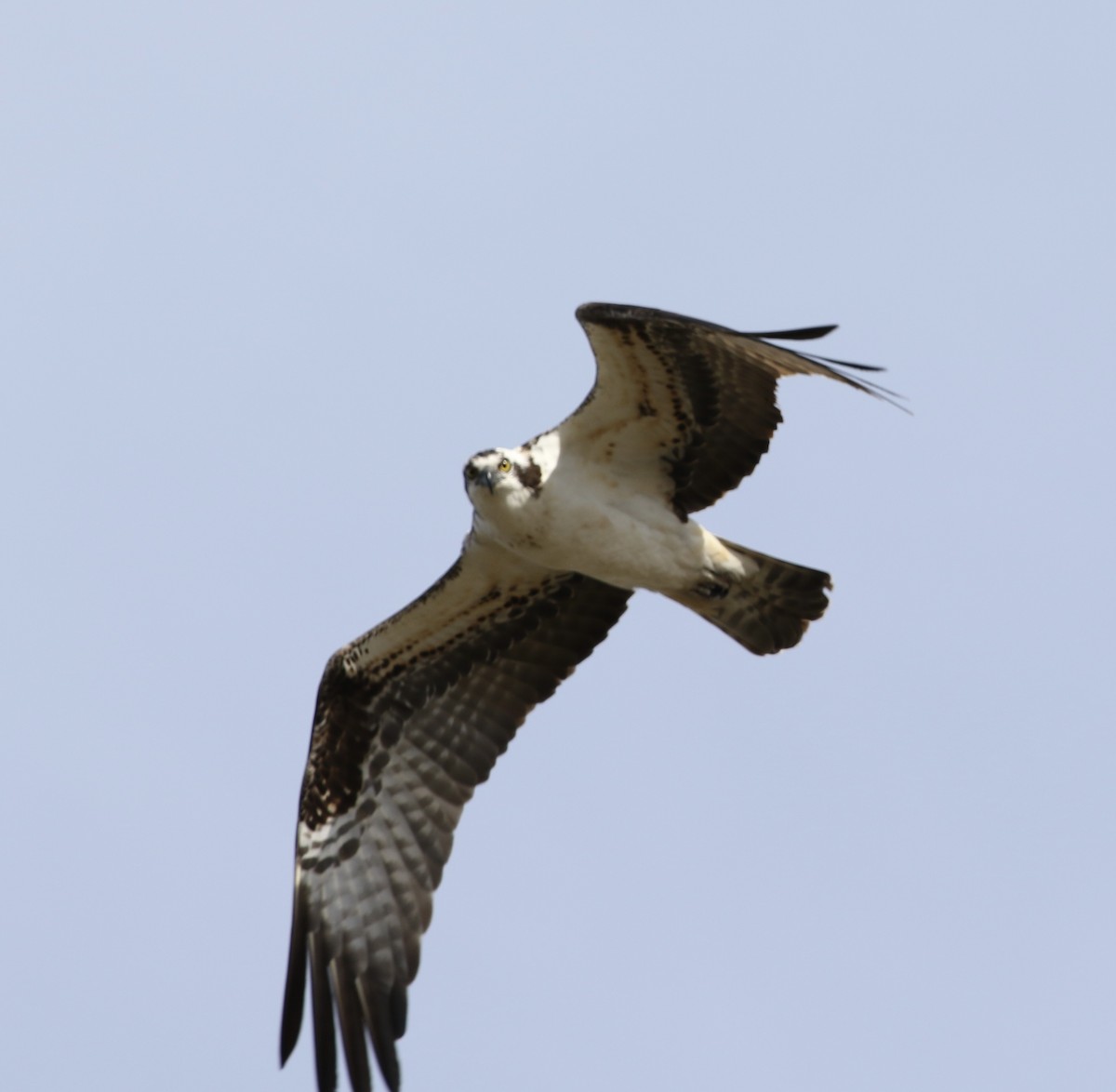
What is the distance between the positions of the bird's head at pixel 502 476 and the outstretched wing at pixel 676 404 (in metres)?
0.34

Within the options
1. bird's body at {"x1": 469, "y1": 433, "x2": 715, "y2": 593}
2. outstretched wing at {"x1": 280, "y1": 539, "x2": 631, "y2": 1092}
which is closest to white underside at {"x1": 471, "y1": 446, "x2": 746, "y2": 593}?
bird's body at {"x1": 469, "y1": 433, "x2": 715, "y2": 593}

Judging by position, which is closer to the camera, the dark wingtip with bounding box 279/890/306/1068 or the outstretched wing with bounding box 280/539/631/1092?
the dark wingtip with bounding box 279/890/306/1068

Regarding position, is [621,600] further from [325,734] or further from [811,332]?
[811,332]

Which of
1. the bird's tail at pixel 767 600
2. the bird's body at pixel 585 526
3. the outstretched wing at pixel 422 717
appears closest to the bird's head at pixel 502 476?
the bird's body at pixel 585 526

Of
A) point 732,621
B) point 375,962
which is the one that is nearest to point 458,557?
point 732,621

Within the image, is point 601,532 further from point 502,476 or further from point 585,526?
point 502,476

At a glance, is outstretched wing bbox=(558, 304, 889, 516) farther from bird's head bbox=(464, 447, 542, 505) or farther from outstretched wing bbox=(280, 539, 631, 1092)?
outstretched wing bbox=(280, 539, 631, 1092)

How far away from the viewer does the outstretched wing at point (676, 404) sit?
921cm

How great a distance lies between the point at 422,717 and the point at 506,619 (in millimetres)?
717

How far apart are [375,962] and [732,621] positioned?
262 centimetres

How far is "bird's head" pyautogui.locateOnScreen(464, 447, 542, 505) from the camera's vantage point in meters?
9.60

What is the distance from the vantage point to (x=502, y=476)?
9633mm

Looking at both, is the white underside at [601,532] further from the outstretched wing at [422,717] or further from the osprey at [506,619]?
the outstretched wing at [422,717]

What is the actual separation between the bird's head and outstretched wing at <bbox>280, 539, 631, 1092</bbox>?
723mm
